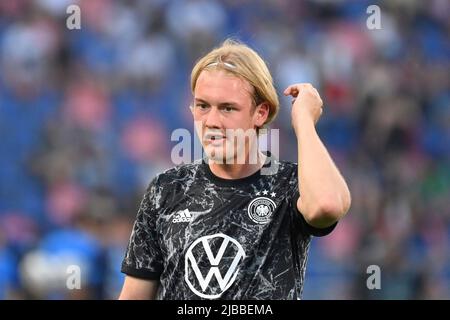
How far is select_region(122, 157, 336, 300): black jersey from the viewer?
2.88 meters

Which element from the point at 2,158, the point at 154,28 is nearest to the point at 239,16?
the point at 154,28

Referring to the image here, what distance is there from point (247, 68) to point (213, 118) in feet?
0.65

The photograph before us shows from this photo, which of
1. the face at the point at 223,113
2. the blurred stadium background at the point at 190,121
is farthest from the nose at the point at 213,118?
the blurred stadium background at the point at 190,121

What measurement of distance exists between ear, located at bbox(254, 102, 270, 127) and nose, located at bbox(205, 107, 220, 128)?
0.49ft

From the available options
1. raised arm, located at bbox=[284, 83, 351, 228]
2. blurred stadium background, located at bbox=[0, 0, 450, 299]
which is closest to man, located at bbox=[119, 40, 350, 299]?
raised arm, located at bbox=[284, 83, 351, 228]

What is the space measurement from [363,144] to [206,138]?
20.7 ft

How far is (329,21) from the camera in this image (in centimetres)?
1012

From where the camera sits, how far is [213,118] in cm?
293

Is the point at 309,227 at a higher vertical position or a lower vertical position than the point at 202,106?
lower

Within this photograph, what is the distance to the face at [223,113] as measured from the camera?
294 cm

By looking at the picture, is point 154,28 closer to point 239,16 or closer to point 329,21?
point 239,16

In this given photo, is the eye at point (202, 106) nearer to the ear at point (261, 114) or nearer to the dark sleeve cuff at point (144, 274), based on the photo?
the ear at point (261, 114)

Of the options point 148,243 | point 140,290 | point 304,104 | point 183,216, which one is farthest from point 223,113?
point 140,290

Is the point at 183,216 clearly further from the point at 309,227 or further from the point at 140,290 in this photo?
the point at 309,227
